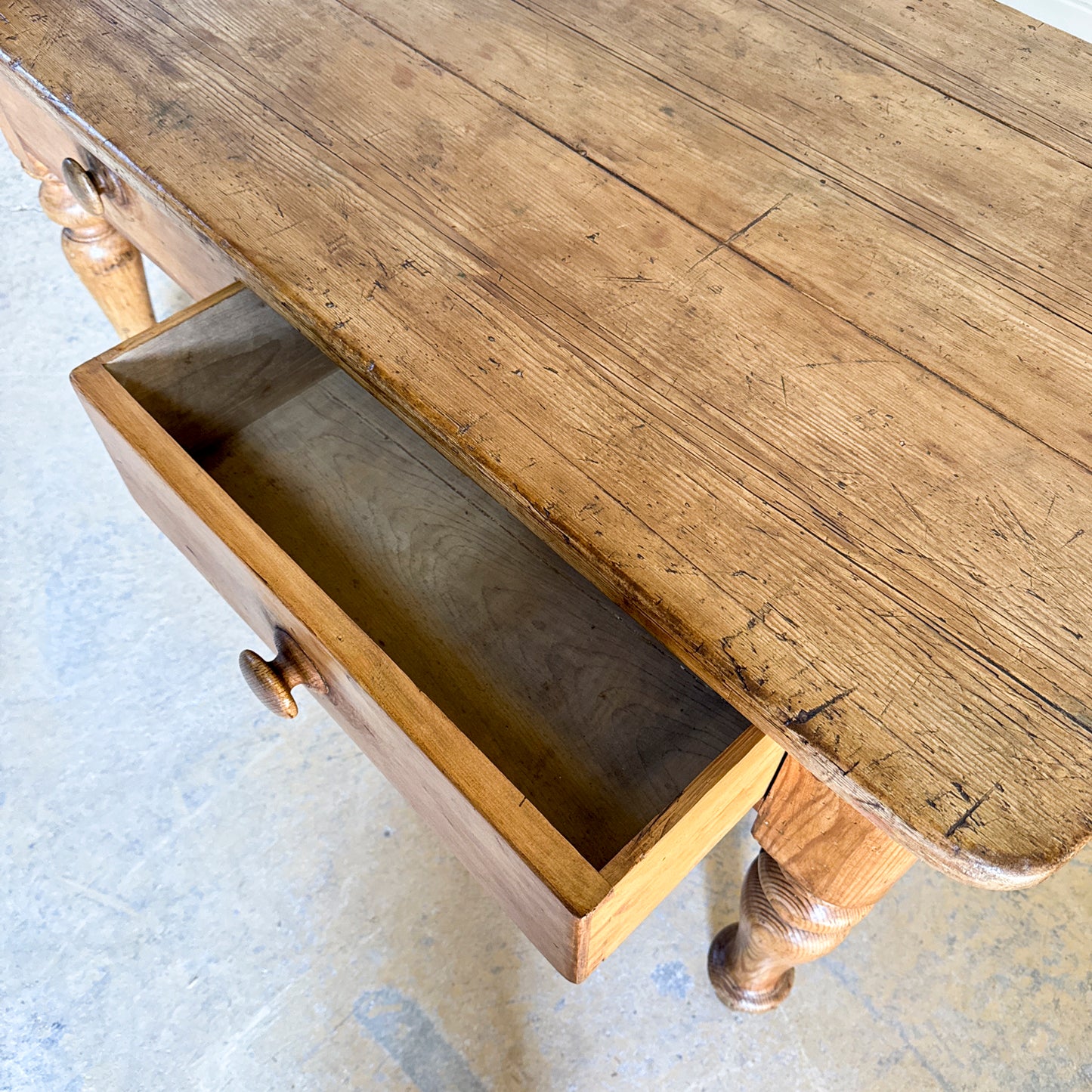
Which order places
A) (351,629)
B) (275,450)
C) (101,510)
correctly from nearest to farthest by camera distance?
(351,629)
(275,450)
(101,510)

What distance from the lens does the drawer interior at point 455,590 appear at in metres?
0.66

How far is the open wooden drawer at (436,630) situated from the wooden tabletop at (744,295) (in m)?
0.10

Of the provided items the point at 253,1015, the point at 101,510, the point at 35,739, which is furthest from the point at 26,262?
the point at 253,1015

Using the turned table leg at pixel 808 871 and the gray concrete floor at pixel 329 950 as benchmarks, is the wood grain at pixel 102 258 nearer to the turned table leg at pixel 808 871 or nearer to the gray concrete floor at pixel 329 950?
the gray concrete floor at pixel 329 950

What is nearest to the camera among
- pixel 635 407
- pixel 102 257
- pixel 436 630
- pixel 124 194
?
pixel 635 407

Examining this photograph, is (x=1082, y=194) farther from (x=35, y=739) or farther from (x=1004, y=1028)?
(x=35, y=739)

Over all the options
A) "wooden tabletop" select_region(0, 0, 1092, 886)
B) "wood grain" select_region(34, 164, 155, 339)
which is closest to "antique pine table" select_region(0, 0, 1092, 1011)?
"wooden tabletop" select_region(0, 0, 1092, 886)

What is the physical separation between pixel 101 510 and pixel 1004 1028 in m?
1.13

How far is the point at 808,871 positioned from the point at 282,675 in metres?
0.36

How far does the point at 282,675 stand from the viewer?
0.63 meters

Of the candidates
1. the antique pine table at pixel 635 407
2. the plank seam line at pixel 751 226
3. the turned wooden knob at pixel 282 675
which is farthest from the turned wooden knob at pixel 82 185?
the turned wooden knob at pixel 282 675

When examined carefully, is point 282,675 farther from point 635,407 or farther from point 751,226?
point 751,226

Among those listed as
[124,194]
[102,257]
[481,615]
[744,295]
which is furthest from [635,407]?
[102,257]

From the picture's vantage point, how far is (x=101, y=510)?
122 centimetres
